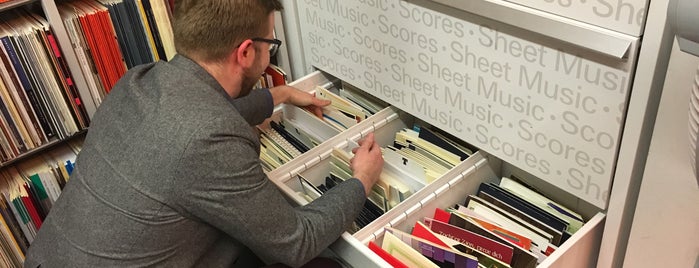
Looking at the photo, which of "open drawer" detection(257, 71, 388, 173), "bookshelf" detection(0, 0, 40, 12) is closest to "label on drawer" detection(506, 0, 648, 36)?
"open drawer" detection(257, 71, 388, 173)

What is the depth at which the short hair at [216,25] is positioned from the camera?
1.05 m

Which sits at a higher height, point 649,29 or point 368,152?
point 649,29

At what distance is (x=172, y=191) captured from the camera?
1.00 m

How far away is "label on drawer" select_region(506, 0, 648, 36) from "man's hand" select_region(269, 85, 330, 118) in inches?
29.0

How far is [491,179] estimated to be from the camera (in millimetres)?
1454

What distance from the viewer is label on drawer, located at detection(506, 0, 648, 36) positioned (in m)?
0.92

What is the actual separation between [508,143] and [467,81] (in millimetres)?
160

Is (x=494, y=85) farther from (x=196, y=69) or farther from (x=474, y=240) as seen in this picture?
(x=196, y=69)

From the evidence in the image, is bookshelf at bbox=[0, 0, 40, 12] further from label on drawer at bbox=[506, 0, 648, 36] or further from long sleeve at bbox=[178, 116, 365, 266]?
label on drawer at bbox=[506, 0, 648, 36]

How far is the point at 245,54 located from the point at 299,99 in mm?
514

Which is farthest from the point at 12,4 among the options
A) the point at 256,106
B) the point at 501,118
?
the point at 501,118

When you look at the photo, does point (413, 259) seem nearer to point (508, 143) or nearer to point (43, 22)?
point (508, 143)

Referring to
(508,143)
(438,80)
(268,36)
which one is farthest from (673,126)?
(268,36)

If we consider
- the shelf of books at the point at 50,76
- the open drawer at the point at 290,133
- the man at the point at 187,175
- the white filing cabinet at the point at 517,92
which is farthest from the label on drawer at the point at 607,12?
the shelf of books at the point at 50,76
